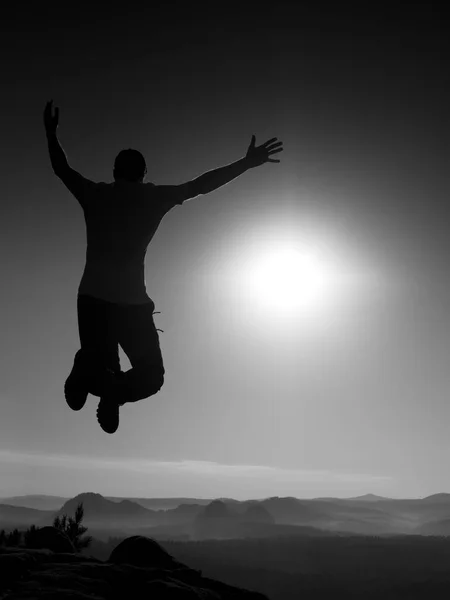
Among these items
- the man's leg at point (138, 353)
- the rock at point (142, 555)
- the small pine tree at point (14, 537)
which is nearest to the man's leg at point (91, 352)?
the man's leg at point (138, 353)

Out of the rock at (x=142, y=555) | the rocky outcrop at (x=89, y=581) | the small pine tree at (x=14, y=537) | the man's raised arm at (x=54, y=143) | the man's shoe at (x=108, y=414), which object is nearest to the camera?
the man's shoe at (x=108, y=414)

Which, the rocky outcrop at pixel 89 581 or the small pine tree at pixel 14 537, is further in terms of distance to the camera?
the small pine tree at pixel 14 537

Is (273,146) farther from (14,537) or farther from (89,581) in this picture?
(14,537)

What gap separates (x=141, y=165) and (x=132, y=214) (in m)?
0.58

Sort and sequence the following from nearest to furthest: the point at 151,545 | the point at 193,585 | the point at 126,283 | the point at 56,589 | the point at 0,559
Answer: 1. the point at 126,283
2. the point at 56,589
3. the point at 0,559
4. the point at 193,585
5. the point at 151,545

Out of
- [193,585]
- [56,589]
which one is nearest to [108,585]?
[56,589]

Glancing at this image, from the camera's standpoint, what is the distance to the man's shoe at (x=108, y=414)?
6508 millimetres

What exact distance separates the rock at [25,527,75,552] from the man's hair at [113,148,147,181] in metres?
16.9

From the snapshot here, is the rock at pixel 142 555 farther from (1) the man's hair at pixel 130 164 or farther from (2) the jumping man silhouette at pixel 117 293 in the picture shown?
(1) the man's hair at pixel 130 164

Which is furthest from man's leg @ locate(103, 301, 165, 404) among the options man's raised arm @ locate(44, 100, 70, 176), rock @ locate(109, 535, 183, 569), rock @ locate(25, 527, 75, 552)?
rock @ locate(25, 527, 75, 552)

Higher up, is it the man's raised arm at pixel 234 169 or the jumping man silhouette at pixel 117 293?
the man's raised arm at pixel 234 169

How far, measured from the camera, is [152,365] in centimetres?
656

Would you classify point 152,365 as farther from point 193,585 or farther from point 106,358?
point 193,585

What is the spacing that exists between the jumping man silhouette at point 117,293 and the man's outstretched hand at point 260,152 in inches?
22.2
